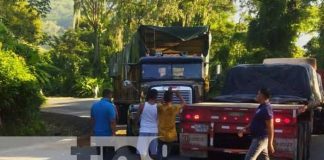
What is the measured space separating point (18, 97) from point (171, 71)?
14.5ft

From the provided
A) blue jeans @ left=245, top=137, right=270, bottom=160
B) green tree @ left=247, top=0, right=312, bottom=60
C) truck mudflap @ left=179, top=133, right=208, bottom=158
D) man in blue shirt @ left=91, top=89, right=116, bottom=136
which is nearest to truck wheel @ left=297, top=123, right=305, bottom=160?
truck mudflap @ left=179, top=133, right=208, bottom=158

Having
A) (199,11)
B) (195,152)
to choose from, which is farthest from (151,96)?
(199,11)

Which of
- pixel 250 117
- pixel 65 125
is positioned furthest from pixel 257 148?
pixel 65 125

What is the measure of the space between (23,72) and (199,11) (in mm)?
30601

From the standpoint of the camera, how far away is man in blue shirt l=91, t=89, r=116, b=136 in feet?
31.9

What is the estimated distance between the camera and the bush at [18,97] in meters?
15.8

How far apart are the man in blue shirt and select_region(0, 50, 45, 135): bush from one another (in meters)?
6.58

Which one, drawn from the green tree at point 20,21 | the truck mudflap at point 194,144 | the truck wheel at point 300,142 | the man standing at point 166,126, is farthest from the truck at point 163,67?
the green tree at point 20,21

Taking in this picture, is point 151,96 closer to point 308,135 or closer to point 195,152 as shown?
point 195,152

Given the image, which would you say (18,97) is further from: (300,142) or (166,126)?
(300,142)

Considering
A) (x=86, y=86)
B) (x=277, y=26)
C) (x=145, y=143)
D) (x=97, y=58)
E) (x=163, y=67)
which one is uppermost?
(x=277, y=26)

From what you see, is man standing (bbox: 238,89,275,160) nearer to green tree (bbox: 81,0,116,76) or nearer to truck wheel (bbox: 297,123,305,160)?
truck wheel (bbox: 297,123,305,160)

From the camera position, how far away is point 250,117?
11031mm

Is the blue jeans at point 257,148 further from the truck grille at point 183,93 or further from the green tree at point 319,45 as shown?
the green tree at point 319,45
